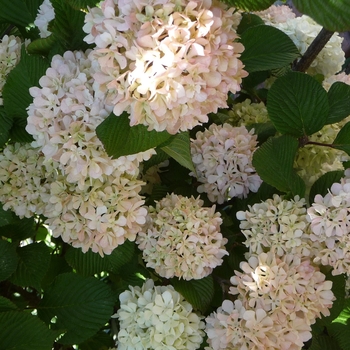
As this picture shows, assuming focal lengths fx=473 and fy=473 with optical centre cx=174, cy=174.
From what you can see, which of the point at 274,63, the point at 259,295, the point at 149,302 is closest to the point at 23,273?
the point at 149,302

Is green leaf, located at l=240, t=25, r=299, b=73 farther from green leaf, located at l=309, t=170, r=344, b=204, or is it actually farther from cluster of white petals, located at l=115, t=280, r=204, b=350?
cluster of white petals, located at l=115, t=280, r=204, b=350

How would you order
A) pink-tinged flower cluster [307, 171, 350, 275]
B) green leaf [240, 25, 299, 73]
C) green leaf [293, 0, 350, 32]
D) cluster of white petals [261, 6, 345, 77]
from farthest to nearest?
cluster of white petals [261, 6, 345, 77]
green leaf [240, 25, 299, 73]
pink-tinged flower cluster [307, 171, 350, 275]
green leaf [293, 0, 350, 32]

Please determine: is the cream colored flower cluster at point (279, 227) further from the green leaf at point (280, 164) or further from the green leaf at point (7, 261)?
the green leaf at point (7, 261)

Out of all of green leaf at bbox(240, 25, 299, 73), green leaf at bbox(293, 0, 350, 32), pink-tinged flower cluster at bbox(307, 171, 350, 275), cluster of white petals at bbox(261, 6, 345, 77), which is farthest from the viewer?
cluster of white petals at bbox(261, 6, 345, 77)

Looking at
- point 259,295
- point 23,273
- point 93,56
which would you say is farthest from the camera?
point 23,273

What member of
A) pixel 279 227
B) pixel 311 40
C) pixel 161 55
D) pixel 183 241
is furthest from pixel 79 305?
pixel 311 40

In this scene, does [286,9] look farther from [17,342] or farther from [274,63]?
[17,342]

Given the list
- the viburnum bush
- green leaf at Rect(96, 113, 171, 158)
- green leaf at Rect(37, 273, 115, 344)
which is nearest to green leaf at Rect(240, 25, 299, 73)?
the viburnum bush
